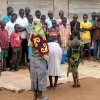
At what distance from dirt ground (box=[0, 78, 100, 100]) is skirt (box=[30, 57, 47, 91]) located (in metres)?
0.54

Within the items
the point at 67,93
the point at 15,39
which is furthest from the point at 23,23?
the point at 67,93

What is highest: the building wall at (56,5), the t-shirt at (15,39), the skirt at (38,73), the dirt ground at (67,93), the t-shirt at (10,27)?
the building wall at (56,5)

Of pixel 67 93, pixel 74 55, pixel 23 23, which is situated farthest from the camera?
pixel 23 23

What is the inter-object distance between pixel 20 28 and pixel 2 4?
2.75 meters

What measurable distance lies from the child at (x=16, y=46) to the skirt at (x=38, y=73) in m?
2.98

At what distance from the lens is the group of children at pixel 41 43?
7547mm

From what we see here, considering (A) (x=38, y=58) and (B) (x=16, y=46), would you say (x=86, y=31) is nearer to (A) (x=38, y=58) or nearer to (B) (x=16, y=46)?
(B) (x=16, y=46)

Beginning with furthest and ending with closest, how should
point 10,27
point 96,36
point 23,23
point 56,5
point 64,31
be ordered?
point 56,5 → point 96,36 → point 64,31 → point 23,23 → point 10,27

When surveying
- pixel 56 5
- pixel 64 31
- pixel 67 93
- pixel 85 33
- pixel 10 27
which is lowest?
pixel 67 93

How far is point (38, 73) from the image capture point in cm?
755

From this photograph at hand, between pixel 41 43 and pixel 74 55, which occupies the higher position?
pixel 41 43

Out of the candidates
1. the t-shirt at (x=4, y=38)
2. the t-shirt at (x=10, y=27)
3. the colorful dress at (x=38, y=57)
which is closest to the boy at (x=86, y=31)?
the t-shirt at (x=10, y=27)

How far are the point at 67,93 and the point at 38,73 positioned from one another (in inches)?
47.4

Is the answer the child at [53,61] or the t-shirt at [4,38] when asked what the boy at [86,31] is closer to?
the t-shirt at [4,38]
